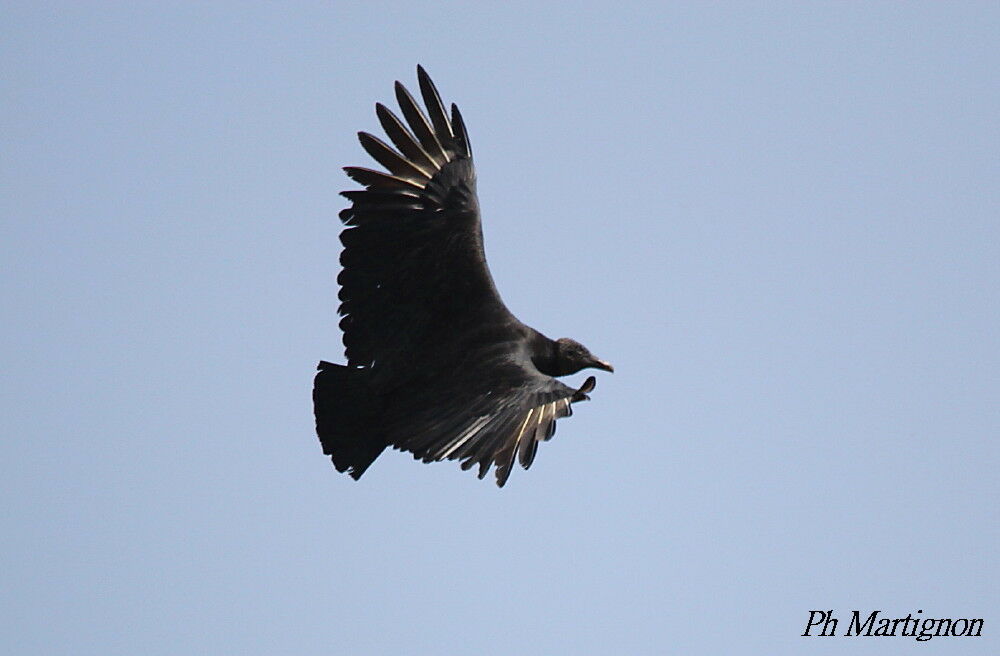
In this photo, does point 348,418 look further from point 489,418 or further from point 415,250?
point 415,250

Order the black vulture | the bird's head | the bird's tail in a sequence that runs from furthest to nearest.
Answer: the bird's head
the bird's tail
the black vulture

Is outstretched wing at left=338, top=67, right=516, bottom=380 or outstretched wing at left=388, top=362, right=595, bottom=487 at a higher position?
outstretched wing at left=338, top=67, right=516, bottom=380

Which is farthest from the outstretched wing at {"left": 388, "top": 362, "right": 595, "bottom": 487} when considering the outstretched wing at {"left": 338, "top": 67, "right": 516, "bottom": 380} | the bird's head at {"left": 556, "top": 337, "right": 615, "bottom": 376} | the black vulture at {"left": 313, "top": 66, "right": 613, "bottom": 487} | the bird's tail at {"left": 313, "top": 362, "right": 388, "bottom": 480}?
the bird's head at {"left": 556, "top": 337, "right": 615, "bottom": 376}

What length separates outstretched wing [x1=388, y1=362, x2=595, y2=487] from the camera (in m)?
8.38

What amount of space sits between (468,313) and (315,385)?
1.14 m

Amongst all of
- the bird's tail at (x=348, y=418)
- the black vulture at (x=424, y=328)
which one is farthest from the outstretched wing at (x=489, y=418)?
the bird's tail at (x=348, y=418)

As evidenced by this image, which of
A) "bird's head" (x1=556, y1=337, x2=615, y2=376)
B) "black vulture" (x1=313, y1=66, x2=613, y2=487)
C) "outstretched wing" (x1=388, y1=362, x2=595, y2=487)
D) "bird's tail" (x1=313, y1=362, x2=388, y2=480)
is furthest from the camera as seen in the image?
"bird's head" (x1=556, y1=337, x2=615, y2=376)

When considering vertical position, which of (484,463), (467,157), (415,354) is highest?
(467,157)

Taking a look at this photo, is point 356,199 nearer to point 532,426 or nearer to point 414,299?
point 414,299

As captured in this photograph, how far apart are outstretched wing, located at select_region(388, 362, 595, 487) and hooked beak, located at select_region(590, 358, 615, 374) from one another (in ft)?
4.99

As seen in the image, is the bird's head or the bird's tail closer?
the bird's tail

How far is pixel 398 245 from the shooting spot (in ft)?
29.7

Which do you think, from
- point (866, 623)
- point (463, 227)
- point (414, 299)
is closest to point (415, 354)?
point (414, 299)

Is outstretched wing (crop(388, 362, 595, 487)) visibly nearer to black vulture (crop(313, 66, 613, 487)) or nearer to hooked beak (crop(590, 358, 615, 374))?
black vulture (crop(313, 66, 613, 487))
